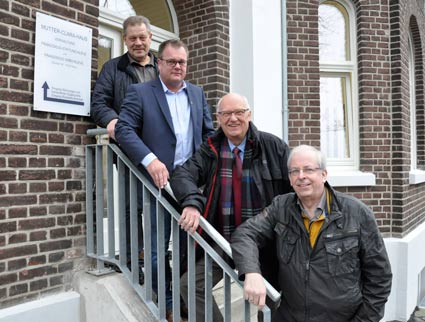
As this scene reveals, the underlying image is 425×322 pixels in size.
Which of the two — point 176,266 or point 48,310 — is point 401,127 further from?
point 48,310

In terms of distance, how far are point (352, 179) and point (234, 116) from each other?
3760 millimetres

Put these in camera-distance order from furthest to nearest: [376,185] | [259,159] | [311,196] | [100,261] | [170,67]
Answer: [376,185]
[100,261]
[170,67]
[259,159]
[311,196]

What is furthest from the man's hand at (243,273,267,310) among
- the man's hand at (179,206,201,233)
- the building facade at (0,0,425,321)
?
the building facade at (0,0,425,321)

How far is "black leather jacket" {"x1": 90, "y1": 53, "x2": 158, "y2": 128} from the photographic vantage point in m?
2.86

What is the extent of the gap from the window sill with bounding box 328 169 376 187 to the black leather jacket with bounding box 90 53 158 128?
3.51 meters

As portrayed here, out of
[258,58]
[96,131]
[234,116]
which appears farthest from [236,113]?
[258,58]

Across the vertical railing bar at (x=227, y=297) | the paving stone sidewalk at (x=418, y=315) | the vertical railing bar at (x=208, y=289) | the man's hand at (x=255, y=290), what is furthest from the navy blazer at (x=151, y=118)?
the paving stone sidewalk at (x=418, y=315)

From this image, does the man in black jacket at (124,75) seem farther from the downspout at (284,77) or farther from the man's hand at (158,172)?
the downspout at (284,77)

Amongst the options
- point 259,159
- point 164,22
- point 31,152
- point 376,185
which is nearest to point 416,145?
point 376,185

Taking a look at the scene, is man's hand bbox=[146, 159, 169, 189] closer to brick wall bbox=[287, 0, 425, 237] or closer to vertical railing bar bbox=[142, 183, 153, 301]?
vertical railing bar bbox=[142, 183, 153, 301]

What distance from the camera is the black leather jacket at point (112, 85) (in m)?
2.86

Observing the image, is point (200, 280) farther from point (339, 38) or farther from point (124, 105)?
point (339, 38)

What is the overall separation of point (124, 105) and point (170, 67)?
0.36 metres

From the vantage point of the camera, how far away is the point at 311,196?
2.13m
